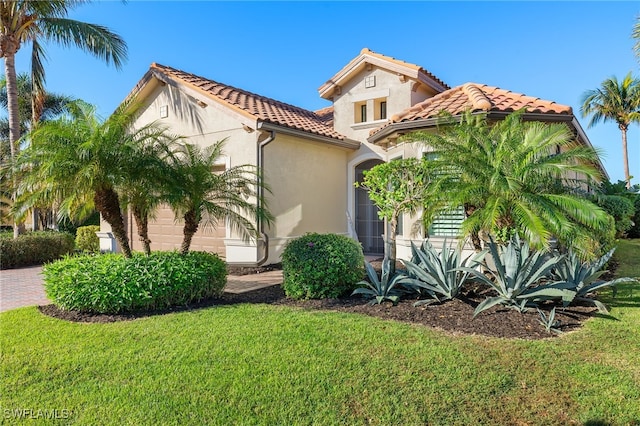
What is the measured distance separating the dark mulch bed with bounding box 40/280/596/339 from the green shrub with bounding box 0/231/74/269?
25.6ft

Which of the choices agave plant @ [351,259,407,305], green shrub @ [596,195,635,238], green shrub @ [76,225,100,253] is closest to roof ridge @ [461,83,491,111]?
agave plant @ [351,259,407,305]

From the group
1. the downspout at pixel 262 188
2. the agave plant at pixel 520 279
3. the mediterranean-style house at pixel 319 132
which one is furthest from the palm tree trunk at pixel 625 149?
the agave plant at pixel 520 279

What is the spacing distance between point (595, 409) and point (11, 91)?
19073 mm

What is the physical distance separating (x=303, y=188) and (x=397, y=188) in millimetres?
5203

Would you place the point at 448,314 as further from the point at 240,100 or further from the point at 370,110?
the point at 370,110

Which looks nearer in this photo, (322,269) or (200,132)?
(322,269)

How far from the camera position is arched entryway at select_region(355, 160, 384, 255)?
1500 centimetres

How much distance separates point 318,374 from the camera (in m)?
4.29

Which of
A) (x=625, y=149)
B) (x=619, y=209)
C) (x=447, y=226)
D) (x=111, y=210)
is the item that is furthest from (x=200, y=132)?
(x=625, y=149)

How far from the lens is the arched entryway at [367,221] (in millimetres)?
15000

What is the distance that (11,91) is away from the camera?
562 inches

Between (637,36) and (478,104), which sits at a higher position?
(637,36)

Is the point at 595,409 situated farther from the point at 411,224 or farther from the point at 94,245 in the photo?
the point at 94,245

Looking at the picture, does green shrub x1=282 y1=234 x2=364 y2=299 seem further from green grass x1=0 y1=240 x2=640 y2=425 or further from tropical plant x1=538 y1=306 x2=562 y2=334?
tropical plant x1=538 y1=306 x2=562 y2=334
